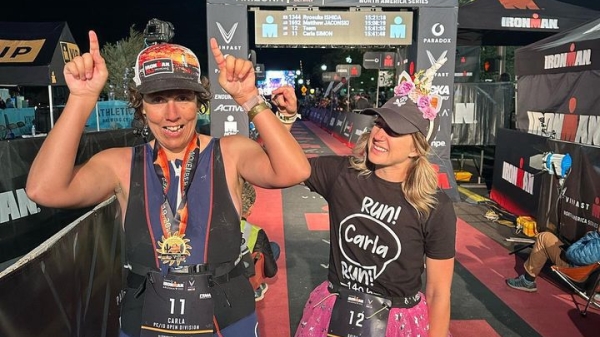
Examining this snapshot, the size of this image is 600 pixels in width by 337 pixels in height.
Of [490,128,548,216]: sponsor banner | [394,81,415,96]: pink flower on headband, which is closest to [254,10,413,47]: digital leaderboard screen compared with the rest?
[490,128,548,216]: sponsor banner

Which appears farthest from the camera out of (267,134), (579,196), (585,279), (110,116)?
(110,116)

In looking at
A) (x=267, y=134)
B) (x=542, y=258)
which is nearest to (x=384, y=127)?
(x=267, y=134)

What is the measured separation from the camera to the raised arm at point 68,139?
165cm

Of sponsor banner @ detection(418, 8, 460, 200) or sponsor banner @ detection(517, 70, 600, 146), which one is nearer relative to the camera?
sponsor banner @ detection(517, 70, 600, 146)

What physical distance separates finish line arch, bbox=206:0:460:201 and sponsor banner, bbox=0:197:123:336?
5845 mm

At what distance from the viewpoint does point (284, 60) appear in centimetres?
6394

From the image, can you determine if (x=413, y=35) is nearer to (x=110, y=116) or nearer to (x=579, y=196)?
(x=579, y=196)

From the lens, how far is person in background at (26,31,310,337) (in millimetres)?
1802

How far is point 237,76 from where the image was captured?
5.94 feet

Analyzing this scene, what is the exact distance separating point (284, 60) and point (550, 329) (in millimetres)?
61853

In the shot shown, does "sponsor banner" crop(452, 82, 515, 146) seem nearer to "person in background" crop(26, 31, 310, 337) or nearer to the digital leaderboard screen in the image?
the digital leaderboard screen

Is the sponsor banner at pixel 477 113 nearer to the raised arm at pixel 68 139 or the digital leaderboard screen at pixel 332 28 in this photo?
the digital leaderboard screen at pixel 332 28

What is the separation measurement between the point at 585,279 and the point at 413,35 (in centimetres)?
621

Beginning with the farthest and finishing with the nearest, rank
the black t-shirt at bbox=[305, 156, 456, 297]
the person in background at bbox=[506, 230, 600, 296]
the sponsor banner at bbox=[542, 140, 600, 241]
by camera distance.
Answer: the sponsor banner at bbox=[542, 140, 600, 241] < the person in background at bbox=[506, 230, 600, 296] < the black t-shirt at bbox=[305, 156, 456, 297]
